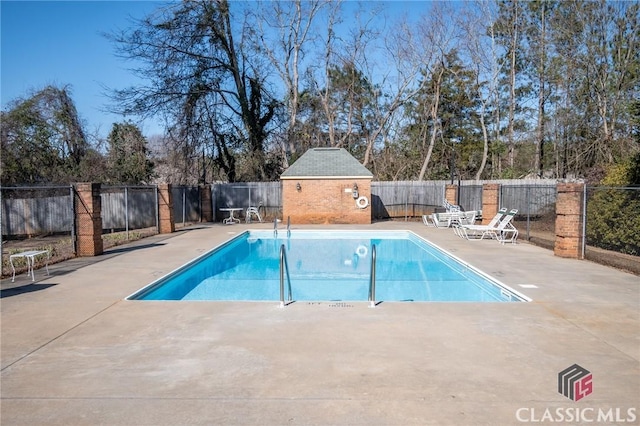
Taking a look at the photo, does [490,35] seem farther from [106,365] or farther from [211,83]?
Answer: [106,365]

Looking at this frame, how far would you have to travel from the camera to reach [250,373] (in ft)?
12.2

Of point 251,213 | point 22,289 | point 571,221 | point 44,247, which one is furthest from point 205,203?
point 571,221

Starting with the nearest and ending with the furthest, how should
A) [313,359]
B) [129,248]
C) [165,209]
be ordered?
[313,359], [129,248], [165,209]

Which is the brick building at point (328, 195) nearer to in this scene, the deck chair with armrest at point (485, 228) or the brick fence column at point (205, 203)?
the brick fence column at point (205, 203)

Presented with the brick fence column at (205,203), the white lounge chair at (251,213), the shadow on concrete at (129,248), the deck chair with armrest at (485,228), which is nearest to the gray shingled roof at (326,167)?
the white lounge chair at (251,213)

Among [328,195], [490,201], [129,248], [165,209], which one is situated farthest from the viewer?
[328,195]

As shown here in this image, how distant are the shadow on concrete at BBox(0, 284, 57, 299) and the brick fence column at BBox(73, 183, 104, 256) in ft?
10.1

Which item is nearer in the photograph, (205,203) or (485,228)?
(485,228)

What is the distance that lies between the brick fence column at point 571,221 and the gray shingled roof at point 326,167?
981 centimetres

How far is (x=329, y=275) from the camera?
9.70 m

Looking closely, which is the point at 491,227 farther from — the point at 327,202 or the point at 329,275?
the point at 327,202

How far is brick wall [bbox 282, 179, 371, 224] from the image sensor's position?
19.2m

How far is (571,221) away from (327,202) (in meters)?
11.0

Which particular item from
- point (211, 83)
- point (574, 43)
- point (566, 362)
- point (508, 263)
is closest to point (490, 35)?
point (574, 43)
